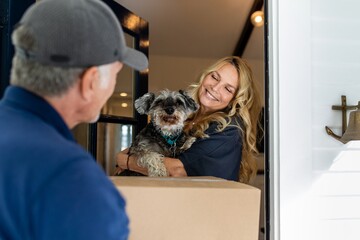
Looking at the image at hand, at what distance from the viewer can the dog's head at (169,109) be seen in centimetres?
229

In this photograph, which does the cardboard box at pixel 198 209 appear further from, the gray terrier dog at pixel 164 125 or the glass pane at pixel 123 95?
the glass pane at pixel 123 95

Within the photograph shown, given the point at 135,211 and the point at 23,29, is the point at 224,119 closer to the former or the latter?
the point at 135,211

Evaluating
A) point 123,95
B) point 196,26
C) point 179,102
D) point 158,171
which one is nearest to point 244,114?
point 179,102

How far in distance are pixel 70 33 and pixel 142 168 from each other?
1.54 meters

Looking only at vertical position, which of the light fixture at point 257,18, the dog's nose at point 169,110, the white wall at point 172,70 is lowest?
the dog's nose at point 169,110

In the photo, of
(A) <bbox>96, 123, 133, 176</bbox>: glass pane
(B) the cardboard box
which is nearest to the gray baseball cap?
(B) the cardboard box

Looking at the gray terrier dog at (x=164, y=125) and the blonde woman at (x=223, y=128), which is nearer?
the blonde woman at (x=223, y=128)

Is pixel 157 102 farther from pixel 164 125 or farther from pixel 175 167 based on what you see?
pixel 175 167

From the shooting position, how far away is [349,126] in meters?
1.63

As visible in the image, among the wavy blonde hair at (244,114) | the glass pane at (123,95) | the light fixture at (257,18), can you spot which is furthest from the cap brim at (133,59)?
the light fixture at (257,18)

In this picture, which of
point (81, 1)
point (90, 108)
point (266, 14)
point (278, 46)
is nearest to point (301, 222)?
point (278, 46)

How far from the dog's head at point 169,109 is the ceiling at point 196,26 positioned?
1978 millimetres

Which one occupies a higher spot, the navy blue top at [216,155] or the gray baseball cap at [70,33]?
the gray baseball cap at [70,33]

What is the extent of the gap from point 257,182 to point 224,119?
2.97 m
